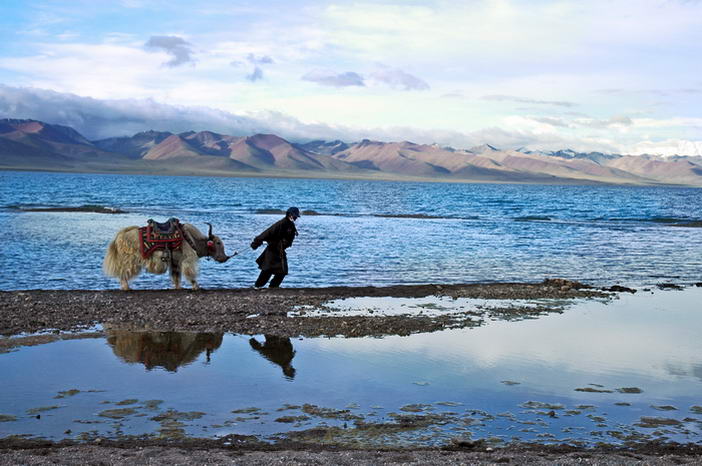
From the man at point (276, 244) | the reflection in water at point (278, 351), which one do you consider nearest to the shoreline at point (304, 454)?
the reflection in water at point (278, 351)

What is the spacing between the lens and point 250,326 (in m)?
9.43

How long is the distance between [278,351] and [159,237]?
4.83 m

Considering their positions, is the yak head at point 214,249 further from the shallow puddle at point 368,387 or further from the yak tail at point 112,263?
the shallow puddle at point 368,387

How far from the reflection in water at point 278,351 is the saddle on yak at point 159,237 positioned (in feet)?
13.3

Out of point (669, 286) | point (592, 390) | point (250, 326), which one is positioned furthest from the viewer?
point (669, 286)

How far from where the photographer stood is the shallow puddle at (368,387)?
5719mm

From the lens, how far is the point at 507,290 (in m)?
13.2

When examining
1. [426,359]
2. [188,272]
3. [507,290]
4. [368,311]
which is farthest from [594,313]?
[188,272]

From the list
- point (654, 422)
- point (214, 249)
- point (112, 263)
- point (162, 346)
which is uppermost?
point (214, 249)

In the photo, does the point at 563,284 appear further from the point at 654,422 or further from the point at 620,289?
the point at 654,422

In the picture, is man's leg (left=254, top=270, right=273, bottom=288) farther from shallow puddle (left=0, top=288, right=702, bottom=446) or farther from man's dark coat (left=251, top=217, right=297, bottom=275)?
shallow puddle (left=0, top=288, right=702, bottom=446)

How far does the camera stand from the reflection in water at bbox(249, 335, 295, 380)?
7557 millimetres

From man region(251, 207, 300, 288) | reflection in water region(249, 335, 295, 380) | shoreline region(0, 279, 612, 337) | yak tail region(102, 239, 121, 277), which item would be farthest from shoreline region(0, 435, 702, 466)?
man region(251, 207, 300, 288)

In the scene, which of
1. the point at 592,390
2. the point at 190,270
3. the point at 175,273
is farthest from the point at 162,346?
the point at 592,390
